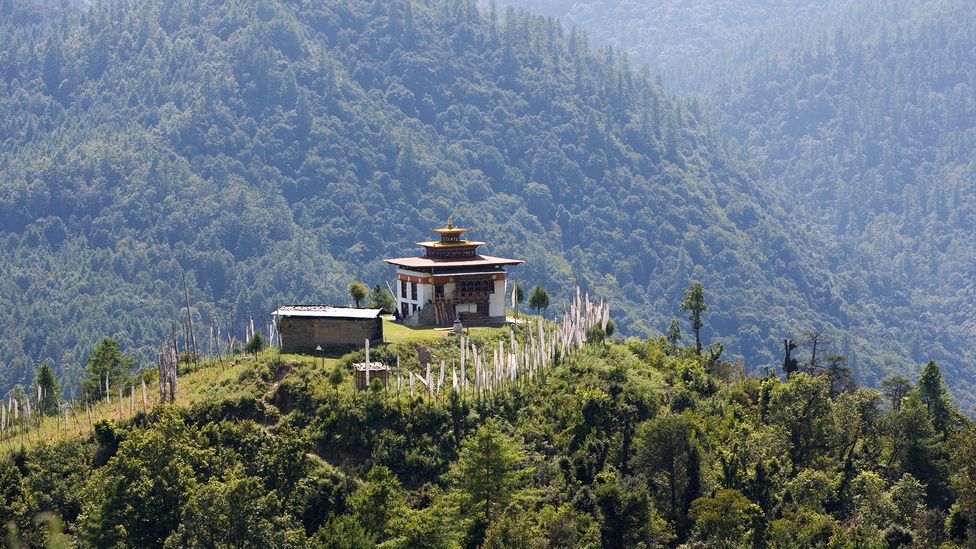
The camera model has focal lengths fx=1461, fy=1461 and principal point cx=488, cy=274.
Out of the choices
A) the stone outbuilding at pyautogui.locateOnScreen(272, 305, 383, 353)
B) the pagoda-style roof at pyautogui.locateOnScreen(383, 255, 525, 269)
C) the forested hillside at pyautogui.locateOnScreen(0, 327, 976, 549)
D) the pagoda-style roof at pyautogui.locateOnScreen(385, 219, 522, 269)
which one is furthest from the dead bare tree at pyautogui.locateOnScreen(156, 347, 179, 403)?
the pagoda-style roof at pyautogui.locateOnScreen(385, 219, 522, 269)

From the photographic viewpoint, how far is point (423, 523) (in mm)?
64750

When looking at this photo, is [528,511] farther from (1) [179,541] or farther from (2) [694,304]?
(2) [694,304]

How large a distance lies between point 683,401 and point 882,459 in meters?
11.6

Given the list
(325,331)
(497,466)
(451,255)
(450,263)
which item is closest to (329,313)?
(325,331)

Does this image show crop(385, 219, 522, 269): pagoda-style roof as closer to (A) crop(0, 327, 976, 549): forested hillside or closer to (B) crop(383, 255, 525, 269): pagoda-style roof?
(B) crop(383, 255, 525, 269): pagoda-style roof

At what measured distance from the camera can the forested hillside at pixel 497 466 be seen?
67.2 metres

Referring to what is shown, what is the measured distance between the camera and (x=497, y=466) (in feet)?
227

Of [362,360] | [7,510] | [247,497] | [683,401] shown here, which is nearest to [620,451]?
[683,401]

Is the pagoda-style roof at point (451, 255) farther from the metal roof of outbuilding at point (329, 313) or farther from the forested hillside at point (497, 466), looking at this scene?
the forested hillside at point (497, 466)


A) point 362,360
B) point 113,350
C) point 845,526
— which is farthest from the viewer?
point 113,350

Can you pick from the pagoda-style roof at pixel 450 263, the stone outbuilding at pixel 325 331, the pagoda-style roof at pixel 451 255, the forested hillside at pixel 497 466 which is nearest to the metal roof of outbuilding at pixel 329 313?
the stone outbuilding at pixel 325 331

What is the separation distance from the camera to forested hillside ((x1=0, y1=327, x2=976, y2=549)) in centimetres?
6719

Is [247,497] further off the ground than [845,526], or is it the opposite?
[247,497]

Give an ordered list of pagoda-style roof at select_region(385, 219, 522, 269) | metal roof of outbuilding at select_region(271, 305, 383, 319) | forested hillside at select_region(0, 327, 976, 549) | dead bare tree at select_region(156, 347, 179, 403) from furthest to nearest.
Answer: pagoda-style roof at select_region(385, 219, 522, 269) < metal roof of outbuilding at select_region(271, 305, 383, 319) < dead bare tree at select_region(156, 347, 179, 403) < forested hillside at select_region(0, 327, 976, 549)
